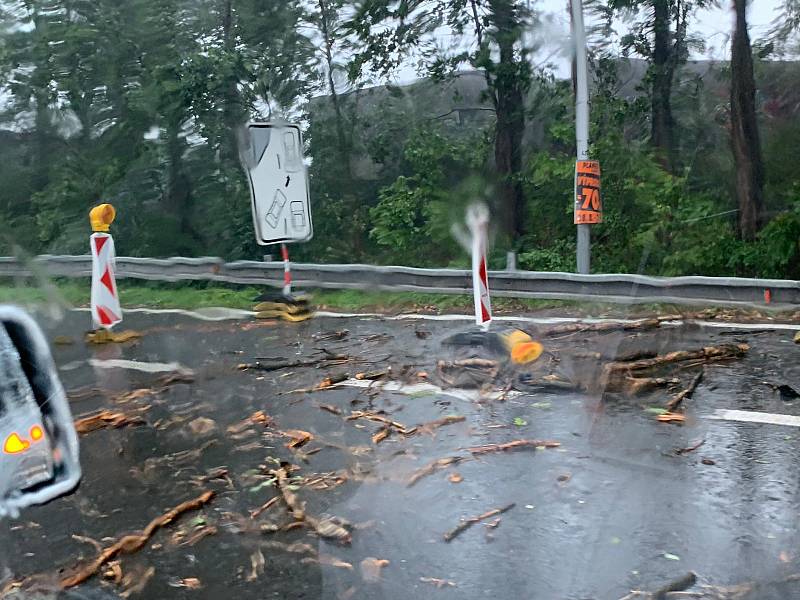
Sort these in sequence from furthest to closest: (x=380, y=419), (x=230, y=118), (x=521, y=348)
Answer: (x=230, y=118)
(x=521, y=348)
(x=380, y=419)

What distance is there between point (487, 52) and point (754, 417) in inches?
386

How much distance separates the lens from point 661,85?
44.2 ft

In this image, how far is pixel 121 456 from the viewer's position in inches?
196

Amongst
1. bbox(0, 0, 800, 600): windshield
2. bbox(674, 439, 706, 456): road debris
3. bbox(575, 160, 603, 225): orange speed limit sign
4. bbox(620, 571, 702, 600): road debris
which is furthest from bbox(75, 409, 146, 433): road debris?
bbox(575, 160, 603, 225): orange speed limit sign

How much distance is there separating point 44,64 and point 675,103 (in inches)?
403

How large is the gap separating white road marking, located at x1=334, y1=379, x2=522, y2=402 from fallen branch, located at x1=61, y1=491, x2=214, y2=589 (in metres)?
2.00

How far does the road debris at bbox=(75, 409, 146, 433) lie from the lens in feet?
18.1

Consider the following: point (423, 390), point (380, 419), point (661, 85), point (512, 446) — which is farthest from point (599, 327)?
point (661, 85)

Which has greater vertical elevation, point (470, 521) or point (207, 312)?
point (207, 312)

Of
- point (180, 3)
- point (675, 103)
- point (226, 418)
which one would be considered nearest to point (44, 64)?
point (180, 3)

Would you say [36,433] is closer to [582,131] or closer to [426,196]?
[582,131]

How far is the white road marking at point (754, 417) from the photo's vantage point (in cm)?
489

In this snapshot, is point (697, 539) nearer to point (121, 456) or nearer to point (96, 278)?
point (121, 456)

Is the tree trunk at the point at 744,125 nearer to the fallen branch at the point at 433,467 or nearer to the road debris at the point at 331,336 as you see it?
the road debris at the point at 331,336
